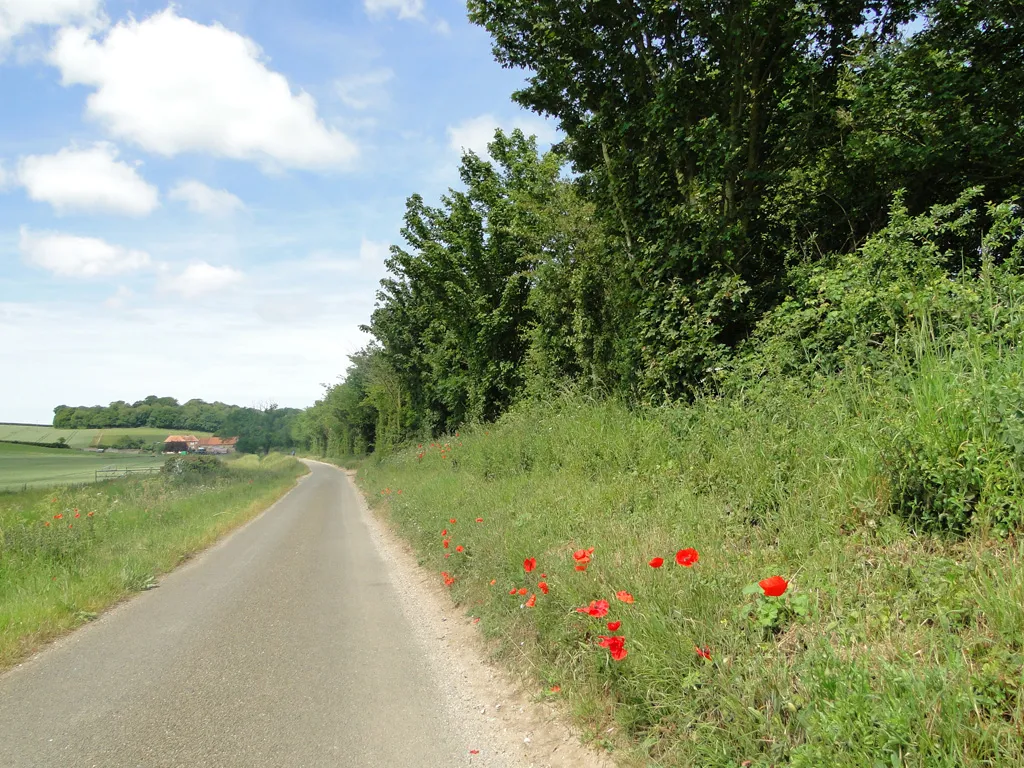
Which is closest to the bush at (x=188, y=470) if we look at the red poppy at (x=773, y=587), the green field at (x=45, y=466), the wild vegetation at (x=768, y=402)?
the green field at (x=45, y=466)

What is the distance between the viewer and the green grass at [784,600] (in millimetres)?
2010

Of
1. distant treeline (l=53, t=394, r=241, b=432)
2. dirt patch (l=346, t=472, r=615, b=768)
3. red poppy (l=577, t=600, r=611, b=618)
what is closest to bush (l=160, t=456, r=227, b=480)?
dirt patch (l=346, t=472, r=615, b=768)

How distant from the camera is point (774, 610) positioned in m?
2.78

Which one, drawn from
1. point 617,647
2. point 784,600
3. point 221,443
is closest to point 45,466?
point 617,647

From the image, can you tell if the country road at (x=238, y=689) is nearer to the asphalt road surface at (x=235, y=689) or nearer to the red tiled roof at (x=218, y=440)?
the asphalt road surface at (x=235, y=689)

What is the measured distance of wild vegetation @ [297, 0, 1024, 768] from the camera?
2438 millimetres

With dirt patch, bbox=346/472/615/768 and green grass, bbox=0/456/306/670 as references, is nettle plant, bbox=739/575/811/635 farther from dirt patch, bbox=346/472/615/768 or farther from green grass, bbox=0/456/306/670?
green grass, bbox=0/456/306/670

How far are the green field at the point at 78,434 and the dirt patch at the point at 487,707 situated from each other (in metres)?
Result: 62.8

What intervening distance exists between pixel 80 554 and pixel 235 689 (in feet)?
21.9

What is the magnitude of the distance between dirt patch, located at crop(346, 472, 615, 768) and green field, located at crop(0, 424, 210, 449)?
6278 centimetres

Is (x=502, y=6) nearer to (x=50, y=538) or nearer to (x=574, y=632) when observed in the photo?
(x=574, y=632)

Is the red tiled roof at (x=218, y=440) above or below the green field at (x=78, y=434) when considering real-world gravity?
below

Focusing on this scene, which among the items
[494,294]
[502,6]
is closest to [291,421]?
[494,294]

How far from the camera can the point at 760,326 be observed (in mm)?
6883
